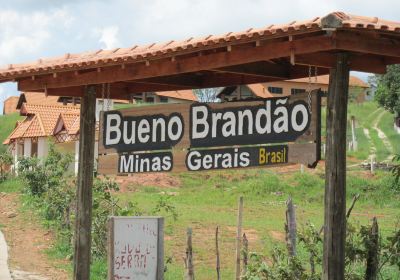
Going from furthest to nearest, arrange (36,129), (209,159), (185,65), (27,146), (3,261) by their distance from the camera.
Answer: (27,146)
(36,129)
(3,261)
(209,159)
(185,65)

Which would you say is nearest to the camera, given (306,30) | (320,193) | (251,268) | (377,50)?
(306,30)

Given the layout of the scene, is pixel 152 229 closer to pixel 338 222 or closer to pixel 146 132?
pixel 146 132

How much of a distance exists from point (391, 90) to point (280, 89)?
47.4 ft

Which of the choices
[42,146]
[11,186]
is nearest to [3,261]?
[11,186]

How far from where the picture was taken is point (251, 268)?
282 inches

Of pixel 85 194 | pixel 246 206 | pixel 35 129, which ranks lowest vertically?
pixel 246 206

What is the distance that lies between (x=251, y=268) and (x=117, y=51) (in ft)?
8.97

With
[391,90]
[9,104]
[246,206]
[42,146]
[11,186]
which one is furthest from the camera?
[9,104]

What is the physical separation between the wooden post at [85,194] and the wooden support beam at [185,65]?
1.05 ft

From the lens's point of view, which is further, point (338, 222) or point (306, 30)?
point (338, 222)

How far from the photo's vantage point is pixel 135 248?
6551 mm

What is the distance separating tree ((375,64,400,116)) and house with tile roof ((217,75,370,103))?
5633 mm

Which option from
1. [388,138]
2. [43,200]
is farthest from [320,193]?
[388,138]

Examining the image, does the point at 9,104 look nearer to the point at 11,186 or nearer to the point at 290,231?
the point at 11,186
